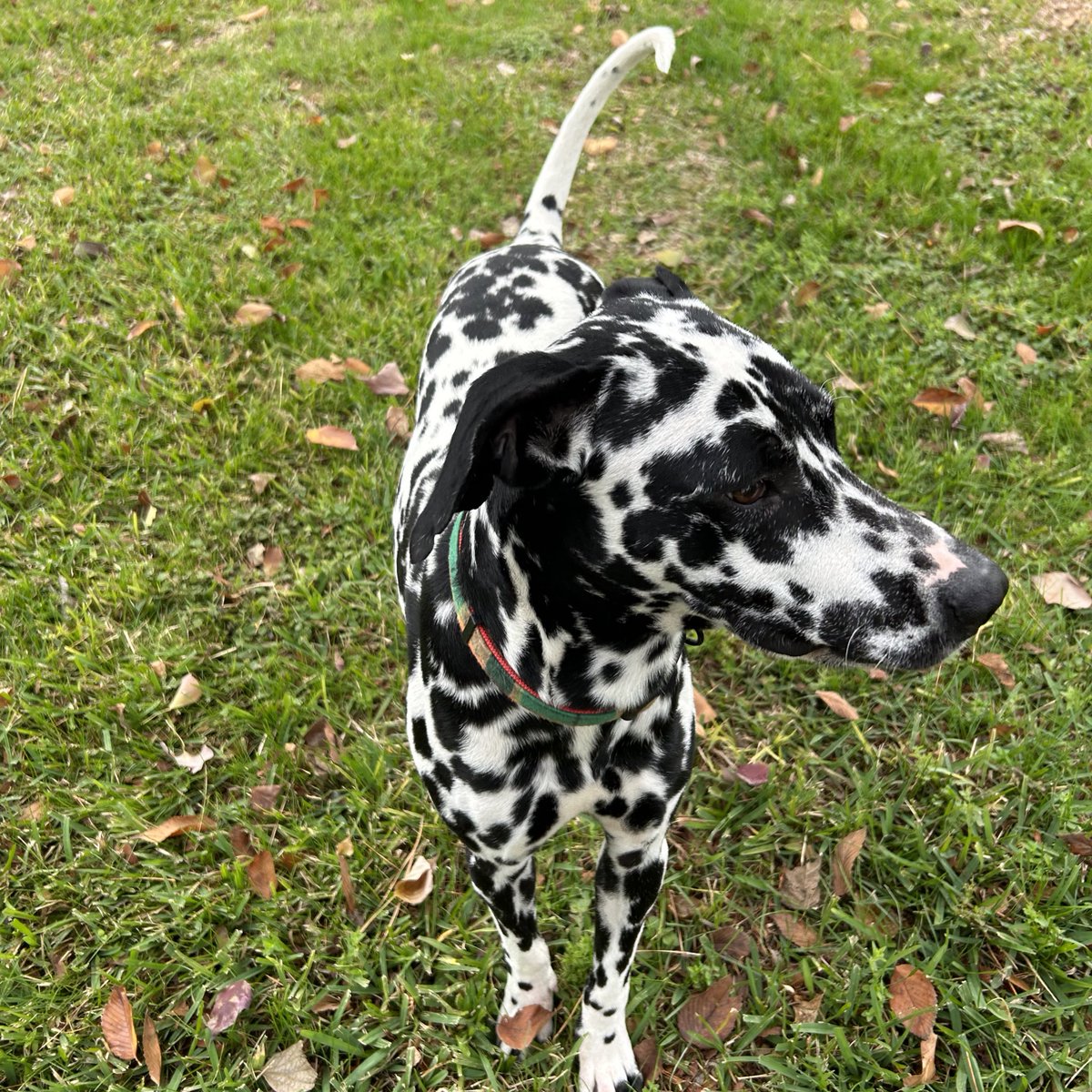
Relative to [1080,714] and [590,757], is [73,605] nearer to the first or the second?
[590,757]

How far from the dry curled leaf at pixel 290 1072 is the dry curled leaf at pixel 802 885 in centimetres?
156

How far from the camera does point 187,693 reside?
3309 mm

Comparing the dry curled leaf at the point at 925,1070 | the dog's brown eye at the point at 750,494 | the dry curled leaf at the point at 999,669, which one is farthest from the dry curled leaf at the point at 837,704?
the dog's brown eye at the point at 750,494

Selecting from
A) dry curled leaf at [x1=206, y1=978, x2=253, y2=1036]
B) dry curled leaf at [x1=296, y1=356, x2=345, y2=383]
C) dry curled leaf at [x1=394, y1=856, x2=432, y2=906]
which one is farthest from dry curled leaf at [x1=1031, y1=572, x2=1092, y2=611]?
dry curled leaf at [x1=296, y1=356, x2=345, y2=383]

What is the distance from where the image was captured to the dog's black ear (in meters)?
1.54

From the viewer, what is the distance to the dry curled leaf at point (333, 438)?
409 centimetres

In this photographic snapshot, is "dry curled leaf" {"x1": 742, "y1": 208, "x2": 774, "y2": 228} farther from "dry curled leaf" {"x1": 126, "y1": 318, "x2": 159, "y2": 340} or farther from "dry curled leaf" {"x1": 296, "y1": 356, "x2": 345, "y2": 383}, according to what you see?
"dry curled leaf" {"x1": 126, "y1": 318, "x2": 159, "y2": 340}

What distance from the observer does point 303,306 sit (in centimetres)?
475

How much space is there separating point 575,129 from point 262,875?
303cm

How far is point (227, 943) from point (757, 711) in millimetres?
2019

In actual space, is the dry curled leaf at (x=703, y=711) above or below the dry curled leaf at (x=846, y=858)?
above

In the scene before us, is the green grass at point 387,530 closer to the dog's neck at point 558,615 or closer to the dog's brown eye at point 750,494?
the dog's neck at point 558,615

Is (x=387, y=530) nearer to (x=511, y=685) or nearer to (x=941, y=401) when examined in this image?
(x=511, y=685)

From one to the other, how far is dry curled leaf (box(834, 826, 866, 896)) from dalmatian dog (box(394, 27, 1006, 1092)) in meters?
1.02
